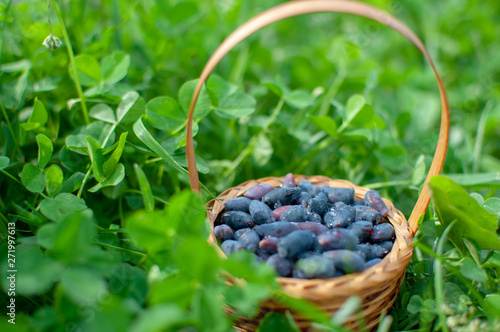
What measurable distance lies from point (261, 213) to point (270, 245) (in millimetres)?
116

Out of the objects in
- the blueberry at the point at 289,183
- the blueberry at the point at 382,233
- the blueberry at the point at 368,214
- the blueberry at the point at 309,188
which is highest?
the blueberry at the point at 289,183

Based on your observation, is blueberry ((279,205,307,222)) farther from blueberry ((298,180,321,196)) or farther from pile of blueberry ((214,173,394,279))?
blueberry ((298,180,321,196))

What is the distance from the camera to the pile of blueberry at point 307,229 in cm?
69

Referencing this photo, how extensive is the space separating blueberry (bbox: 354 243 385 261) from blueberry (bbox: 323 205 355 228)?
6cm

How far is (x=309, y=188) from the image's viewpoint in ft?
3.11

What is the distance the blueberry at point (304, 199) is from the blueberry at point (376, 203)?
0.45 feet

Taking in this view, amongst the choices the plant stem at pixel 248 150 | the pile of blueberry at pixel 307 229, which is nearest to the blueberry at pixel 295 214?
the pile of blueberry at pixel 307 229

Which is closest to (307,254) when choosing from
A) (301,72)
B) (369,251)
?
(369,251)

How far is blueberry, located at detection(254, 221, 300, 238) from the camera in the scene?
758mm

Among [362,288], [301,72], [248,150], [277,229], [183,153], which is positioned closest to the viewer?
[362,288]

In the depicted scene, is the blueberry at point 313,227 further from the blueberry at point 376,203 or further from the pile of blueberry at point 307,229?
the blueberry at point 376,203

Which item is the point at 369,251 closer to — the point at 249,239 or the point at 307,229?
the point at 307,229

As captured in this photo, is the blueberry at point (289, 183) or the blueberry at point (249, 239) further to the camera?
the blueberry at point (289, 183)

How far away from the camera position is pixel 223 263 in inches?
23.2
